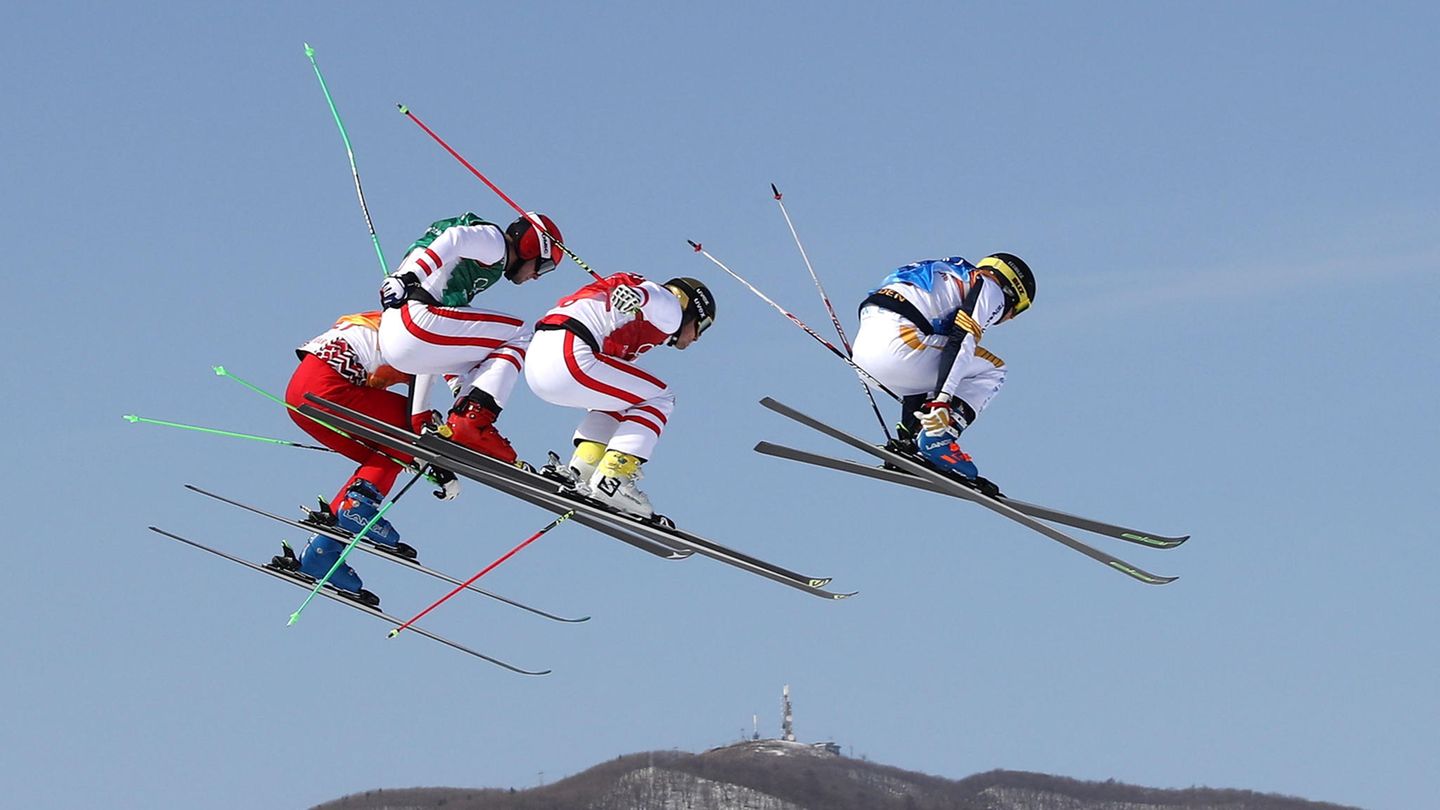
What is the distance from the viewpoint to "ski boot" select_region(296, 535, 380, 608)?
1823 centimetres

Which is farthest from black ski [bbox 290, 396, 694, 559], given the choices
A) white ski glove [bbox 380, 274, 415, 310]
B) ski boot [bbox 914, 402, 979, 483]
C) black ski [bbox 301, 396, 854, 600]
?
ski boot [bbox 914, 402, 979, 483]

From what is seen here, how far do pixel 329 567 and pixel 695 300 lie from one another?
4.09 metres

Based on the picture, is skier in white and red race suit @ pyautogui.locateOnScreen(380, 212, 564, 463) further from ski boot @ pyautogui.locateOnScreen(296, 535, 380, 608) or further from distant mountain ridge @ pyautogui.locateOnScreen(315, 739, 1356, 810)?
distant mountain ridge @ pyautogui.locateOnScreen(315, 739, 1356, 810)

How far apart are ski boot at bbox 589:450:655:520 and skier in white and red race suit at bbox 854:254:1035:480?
229cm

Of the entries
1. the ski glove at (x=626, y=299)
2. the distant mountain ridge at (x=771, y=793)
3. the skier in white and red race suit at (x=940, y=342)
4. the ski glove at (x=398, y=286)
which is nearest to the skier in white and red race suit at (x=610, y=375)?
the ski glove at (x=626, y=299)

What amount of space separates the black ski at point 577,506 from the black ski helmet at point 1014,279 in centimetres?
299

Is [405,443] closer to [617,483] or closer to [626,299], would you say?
[617,483]

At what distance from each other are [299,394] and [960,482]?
541cm

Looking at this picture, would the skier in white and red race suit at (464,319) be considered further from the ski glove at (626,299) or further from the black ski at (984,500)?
the black ski at (984,500)

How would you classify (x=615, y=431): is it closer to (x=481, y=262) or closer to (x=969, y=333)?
(x=481, y=262)

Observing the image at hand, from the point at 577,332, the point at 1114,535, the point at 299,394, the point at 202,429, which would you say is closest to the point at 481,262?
the point at 577,332

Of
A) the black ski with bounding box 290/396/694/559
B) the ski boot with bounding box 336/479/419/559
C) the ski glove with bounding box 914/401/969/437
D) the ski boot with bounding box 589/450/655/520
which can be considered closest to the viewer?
the ski boot with bounding box 589/450/655/520

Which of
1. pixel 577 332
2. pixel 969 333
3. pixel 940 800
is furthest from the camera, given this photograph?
pixel 940 800

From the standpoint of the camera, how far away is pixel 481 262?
16656 millimetres
